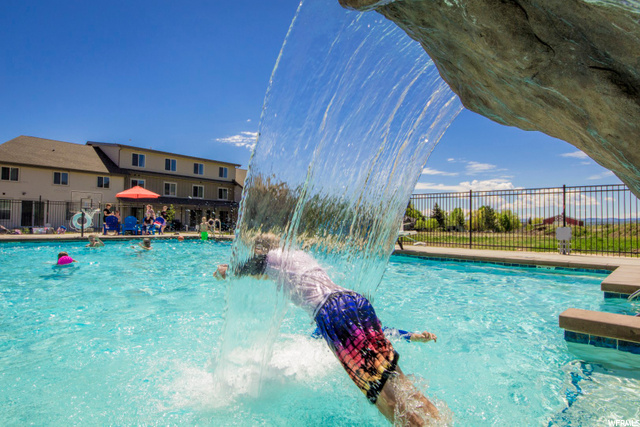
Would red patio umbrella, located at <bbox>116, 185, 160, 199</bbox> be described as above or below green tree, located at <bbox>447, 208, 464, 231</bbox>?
above

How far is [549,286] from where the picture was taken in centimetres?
845

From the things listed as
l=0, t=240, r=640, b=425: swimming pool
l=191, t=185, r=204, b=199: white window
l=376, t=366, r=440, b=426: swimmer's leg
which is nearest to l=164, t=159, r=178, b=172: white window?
l=191, t=185, r=204, b=199: white window

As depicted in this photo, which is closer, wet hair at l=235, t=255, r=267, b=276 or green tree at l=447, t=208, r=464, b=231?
wet hair at l=235, t=255, r=267, b=276

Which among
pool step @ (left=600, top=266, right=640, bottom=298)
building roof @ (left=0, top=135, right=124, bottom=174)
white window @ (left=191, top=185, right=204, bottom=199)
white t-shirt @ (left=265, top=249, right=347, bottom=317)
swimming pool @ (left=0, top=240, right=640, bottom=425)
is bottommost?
swimming pool @ (left=0, top=240, right=640, bottom=425)

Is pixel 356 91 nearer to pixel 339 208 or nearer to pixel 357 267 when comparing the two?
pixel 339 208

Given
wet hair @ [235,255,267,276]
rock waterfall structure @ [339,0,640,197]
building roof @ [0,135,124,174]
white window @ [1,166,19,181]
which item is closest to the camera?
rock waterfall structure @ [339,0,640,197]

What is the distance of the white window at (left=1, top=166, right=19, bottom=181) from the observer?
2514 centimetres

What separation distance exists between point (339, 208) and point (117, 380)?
9.58 ft

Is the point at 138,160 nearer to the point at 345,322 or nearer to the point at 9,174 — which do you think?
the point at 9,174

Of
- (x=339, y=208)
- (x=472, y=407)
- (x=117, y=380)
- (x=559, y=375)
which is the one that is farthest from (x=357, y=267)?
(x=117, y=380)

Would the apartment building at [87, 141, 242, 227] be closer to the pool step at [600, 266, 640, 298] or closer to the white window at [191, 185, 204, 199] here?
the white window at [191, 185, 204, 199]

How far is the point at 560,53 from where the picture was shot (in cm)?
149

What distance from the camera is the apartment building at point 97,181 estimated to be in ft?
84.4

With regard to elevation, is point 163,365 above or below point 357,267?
below
